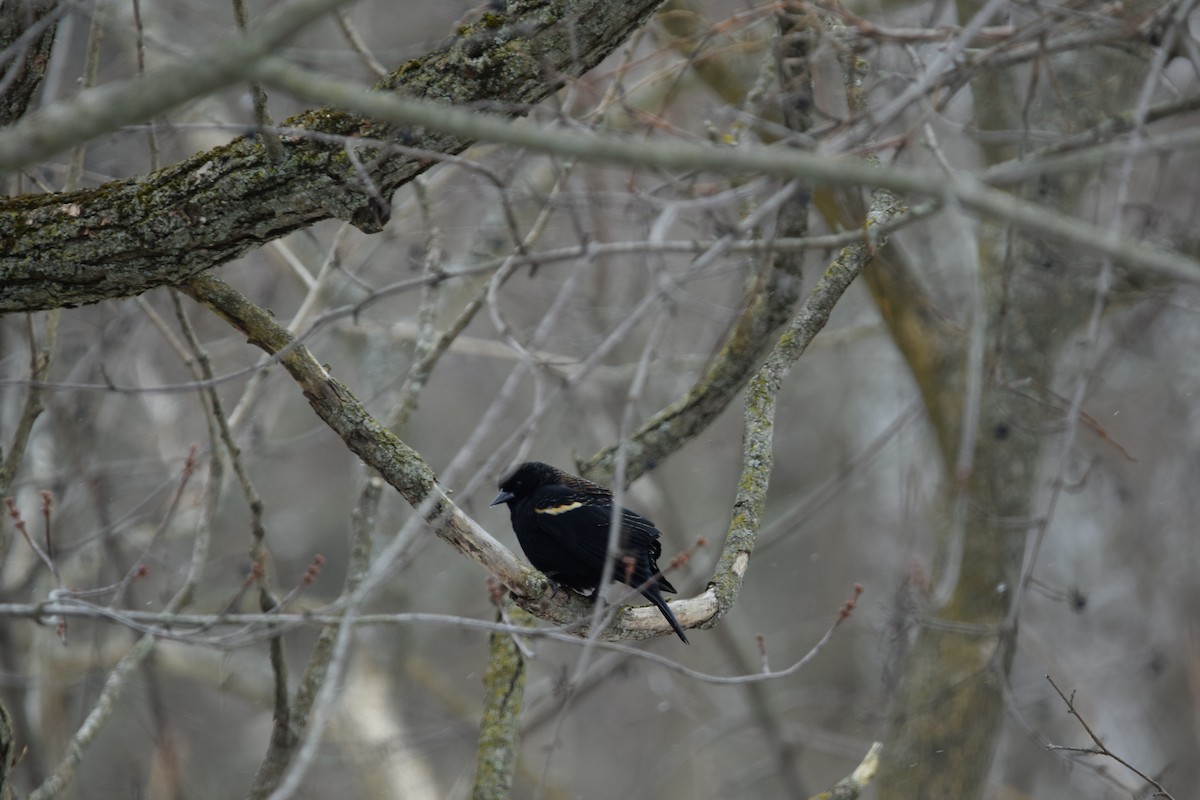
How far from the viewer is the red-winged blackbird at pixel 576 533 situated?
12.5ft

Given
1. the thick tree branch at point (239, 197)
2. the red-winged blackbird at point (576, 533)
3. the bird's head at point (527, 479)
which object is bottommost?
the red-winged blackbird at point (576, 533)

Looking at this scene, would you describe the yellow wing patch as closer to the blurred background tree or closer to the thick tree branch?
the blurred background tree

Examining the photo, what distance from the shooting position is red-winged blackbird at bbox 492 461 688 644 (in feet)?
12.5

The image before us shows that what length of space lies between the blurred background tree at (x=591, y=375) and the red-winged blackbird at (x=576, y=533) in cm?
20

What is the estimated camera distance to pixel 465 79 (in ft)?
9.59

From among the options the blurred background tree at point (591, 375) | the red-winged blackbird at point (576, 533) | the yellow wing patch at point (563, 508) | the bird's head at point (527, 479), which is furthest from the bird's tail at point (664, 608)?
the bird's head at point (527, 479)

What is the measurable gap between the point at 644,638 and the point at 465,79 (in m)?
1.81

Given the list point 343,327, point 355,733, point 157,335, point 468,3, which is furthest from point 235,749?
point 468,3

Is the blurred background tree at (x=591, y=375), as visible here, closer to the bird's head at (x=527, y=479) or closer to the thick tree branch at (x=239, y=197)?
→ the thick tree branch at (x=239, y=197)

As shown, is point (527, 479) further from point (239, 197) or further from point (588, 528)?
point (239, 197)

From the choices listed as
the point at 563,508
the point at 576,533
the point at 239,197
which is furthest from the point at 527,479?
the point at 239,197

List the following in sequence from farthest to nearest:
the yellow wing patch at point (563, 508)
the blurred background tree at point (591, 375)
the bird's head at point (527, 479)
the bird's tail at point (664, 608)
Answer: the bird's head at point (527, 479) → the yellow wing patch at point (563, 508) → the bird's tail at point (664, 608) → the blurred background tree at point (591, 375)

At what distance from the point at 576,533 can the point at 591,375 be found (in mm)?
3841

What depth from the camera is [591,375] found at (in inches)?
307
